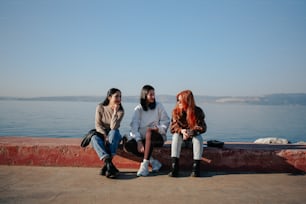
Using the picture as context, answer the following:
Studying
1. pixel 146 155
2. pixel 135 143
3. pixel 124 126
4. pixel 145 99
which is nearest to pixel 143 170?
pixel 146 155

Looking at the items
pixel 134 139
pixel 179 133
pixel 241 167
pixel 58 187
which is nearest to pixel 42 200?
pixel 58 187

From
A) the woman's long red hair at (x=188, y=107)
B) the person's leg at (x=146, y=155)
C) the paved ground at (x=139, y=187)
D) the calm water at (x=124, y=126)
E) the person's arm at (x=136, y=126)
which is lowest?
the calm water at (x=124, y=126)

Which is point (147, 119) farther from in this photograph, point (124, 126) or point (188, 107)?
point (124, 126)

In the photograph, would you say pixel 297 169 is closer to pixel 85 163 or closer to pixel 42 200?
pixel 85 163

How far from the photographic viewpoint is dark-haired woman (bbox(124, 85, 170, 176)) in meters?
4.09

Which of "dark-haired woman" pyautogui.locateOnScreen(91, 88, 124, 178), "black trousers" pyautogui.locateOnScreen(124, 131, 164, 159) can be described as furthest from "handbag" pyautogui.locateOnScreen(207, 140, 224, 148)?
"dark-haired woman" pyautogui.locateOnScreen(91, 88, 124, 178)

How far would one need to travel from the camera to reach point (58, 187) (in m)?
3.32

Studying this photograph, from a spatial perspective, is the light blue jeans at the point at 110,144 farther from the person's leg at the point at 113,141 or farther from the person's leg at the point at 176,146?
the person's leg at the point at 176,146

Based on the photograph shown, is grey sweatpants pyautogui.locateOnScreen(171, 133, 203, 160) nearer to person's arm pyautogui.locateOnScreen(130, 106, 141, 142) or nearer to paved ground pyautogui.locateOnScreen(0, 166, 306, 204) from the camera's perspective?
paved ground pyautogui.locateOnScreen(0, 166, 306, 204)

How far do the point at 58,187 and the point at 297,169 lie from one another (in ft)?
11.9

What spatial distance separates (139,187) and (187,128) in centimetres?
131

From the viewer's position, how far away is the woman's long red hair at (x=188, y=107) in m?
4.15

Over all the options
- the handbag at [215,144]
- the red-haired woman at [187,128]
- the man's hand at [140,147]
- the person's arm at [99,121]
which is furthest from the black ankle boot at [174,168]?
the person's arm at [99,121]

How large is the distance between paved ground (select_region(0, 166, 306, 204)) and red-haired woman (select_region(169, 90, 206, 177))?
0.26 m
